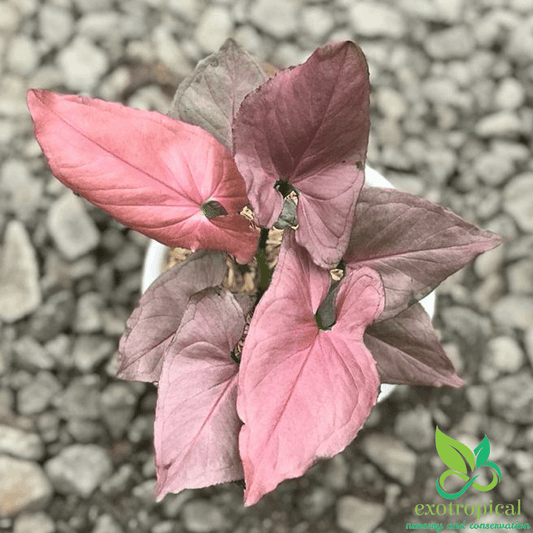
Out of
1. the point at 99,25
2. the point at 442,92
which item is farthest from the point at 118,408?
the point at 442,92

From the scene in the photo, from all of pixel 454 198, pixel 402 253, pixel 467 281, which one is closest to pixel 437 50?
pixel 454 198

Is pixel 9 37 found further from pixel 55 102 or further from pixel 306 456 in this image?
pixel 306 456

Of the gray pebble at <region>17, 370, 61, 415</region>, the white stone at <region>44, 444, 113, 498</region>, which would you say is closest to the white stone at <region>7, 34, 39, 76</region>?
the gray pebble at <region>17, 370, 61, 415</region>

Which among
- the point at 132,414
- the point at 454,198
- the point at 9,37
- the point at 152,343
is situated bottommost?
the point at 132,414

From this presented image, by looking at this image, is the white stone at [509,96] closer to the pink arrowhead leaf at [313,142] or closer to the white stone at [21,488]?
the pink arrowhead leaf at [313,142]

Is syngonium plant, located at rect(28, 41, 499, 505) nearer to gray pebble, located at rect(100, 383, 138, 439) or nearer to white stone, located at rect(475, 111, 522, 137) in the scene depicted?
gray pebble, located at rect(100, 383, 138, 439)
